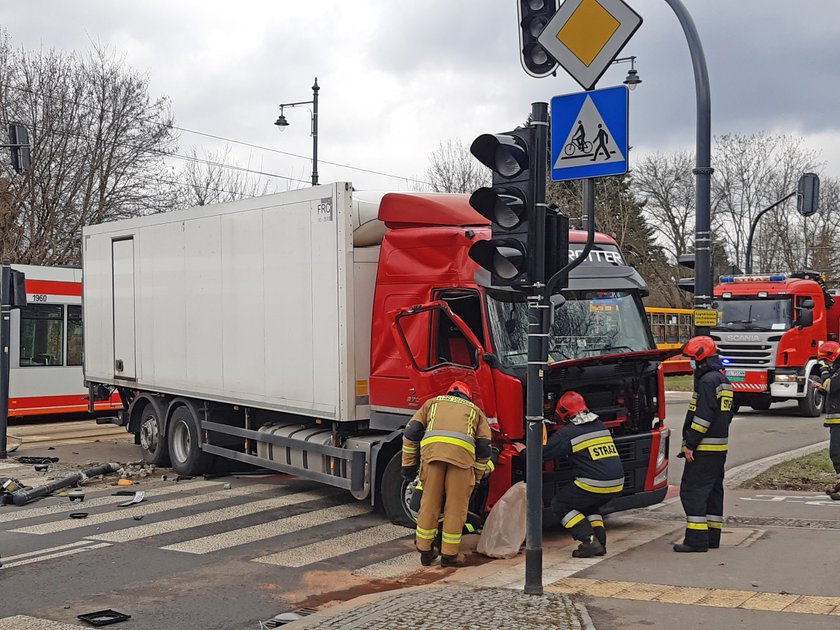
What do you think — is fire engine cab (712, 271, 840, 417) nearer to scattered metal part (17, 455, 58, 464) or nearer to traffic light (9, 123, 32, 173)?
scattered metal part (17, 455, 58, 464)

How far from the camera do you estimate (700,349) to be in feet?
27.6

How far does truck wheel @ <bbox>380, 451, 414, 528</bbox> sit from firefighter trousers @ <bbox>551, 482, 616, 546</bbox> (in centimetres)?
178

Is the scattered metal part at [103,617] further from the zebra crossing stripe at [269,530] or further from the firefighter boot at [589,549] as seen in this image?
the firefighter boot at [589,549]

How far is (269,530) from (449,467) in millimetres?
2419

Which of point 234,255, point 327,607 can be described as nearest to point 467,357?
point 327,607

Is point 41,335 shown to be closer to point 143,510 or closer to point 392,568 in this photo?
point 143,510

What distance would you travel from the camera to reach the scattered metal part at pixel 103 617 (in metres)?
6.21

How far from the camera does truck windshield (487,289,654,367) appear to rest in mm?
8594

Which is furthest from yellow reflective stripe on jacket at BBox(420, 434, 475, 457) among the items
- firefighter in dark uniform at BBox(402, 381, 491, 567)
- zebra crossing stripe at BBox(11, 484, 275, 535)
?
zebra crossing stripe at BBox(11, 484, 275, 535)

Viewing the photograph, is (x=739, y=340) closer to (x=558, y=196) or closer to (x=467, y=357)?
(x=467, y=357)

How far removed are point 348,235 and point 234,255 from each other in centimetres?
236

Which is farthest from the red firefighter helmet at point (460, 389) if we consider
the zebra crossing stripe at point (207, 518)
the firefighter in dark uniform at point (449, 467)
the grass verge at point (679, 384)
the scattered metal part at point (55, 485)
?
the grass verge at point (679, 384)

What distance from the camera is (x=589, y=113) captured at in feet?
21.1

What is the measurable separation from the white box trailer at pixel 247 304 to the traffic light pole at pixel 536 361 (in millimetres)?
3410
